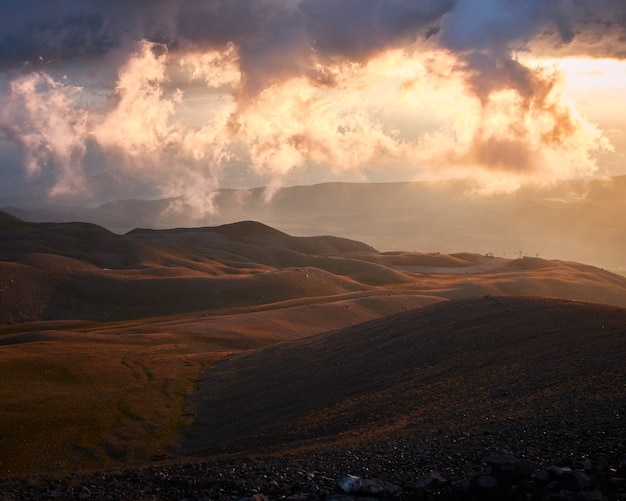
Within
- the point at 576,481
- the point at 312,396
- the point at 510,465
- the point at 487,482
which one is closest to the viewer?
the point at 576,481

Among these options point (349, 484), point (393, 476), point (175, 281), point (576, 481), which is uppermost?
point (576, 481)

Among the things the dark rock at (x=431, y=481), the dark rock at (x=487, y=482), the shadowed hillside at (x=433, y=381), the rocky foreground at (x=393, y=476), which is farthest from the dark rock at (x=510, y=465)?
the shadowed hillside at (x=433, y=381)

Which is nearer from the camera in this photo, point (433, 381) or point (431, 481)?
point (431, 481)

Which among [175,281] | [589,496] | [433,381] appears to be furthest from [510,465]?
[175,281]

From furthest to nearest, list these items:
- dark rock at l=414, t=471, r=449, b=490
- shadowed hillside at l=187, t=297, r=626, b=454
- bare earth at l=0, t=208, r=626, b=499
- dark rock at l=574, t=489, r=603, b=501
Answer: shadowed hillside at l=187, t=297, r=626, b=454
bare earth at l=0, t=208, r=626, b=499
dark rock at l=414, t=471, r=449, b=490
dark rock at l=574, t=489, r=603, b=501

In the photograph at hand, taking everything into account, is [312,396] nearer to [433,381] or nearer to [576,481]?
[433,381]

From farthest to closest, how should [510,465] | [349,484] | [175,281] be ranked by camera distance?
[175,281] < [349,484] < [510,465]

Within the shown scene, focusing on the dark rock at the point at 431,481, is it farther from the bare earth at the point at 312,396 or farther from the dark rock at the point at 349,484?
the dark rock at the point at 349,484

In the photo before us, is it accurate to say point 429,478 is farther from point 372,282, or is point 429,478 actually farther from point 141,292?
point 372,282

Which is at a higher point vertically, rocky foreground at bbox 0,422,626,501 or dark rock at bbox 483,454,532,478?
dark rock at bbox 483,454,532,478

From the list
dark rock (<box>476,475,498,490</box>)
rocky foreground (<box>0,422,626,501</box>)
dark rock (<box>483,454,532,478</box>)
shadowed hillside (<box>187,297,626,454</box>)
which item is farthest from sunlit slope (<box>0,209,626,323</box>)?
dark rock (<box>476,475,498,490</box>)

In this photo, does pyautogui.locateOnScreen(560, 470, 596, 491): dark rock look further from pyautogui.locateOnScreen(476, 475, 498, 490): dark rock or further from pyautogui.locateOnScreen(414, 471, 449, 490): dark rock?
pyautogui.locateOnScreen(414, 471, 449, 490): dark rock

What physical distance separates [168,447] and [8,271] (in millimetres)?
86762

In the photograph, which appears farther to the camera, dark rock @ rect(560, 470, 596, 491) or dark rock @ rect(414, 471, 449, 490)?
dark rock @ rect(414, 471, 449, 490)
